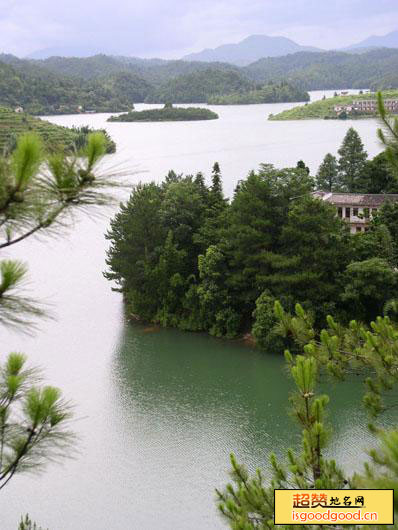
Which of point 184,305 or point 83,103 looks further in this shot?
point 83,103

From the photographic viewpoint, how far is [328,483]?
333 centimetres

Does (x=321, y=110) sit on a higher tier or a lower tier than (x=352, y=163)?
higher

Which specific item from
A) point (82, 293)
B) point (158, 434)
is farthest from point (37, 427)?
point (82, 293)

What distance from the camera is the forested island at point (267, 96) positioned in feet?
226

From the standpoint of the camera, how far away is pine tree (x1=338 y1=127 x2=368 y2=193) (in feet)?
54.0

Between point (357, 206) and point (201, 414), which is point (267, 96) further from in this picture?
point (201, 414)

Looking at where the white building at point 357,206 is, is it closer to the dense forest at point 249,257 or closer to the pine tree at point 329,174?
the dense forest at point 249,257

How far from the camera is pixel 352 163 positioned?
17.0m

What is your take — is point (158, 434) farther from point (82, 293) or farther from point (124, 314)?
point (82, 293)

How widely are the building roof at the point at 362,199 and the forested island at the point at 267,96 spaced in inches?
2185

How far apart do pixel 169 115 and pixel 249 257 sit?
41556mm

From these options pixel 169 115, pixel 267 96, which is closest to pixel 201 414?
pixel 169 115

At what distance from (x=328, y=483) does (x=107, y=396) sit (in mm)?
6726

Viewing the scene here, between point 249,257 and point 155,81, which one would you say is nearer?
point 249,257
